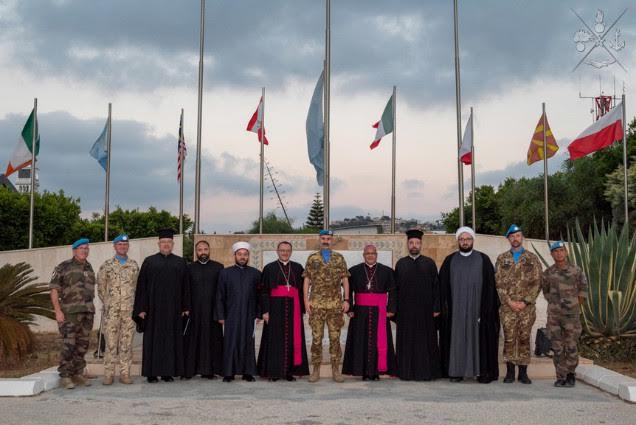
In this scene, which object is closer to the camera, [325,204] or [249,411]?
[249,411]

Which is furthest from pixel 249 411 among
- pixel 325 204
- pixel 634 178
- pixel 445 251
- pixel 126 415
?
pixel 634 178

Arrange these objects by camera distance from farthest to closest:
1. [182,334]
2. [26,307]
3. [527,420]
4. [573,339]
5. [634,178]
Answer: [634,178], [26,307], [182,334], [573,339], [527,420]

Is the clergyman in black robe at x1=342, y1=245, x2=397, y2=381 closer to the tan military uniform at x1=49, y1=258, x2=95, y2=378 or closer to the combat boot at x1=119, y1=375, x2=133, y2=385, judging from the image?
the combat boot at x1=119, y1=375, x2=133, y2=385

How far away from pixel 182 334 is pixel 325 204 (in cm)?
673

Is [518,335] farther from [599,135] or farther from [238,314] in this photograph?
[599,135]

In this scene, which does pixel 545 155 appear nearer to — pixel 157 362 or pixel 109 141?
pixel 109 141

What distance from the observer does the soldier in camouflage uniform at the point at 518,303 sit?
7.43 metres

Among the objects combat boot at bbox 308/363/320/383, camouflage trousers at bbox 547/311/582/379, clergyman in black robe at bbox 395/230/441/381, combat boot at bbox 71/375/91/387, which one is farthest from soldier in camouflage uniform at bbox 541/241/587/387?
combat boot at bbox 71/375/91/387

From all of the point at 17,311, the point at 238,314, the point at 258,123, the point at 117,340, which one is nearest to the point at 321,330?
the point at 238,314

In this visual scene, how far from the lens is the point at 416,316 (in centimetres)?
780

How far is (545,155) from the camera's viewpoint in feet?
56.2

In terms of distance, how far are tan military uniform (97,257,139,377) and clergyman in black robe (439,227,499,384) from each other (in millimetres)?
3288

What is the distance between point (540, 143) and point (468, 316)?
10.7 meters

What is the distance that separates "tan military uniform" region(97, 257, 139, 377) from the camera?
7.47 metres
